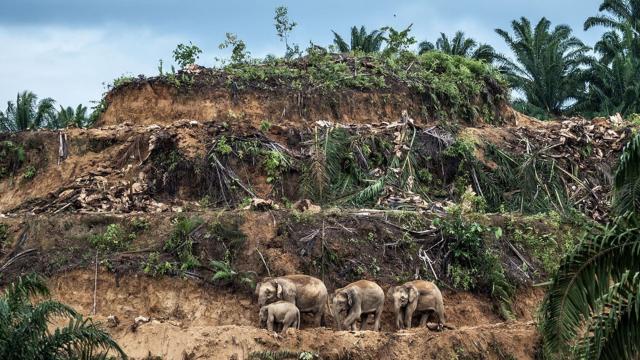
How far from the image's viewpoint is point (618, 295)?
12508mm

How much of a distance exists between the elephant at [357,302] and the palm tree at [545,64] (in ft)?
90.1

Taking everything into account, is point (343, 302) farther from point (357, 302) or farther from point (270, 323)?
point (270, 323)

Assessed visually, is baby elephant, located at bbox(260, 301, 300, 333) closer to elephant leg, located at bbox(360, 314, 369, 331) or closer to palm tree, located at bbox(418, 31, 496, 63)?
elephant leg, located at bbox(360, 314, 369, 331)

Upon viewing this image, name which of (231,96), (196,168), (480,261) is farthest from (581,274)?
(231,96)

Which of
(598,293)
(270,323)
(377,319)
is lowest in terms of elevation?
(377,319)

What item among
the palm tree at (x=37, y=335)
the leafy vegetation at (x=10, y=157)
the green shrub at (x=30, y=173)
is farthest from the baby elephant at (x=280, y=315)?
the leafy vegetation at (x=10, y=157)

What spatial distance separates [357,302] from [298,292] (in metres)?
1.09

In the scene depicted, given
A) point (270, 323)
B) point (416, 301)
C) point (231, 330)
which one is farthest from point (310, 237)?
point (231, 330)

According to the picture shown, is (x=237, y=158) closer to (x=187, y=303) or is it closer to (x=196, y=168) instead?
(x=196, y=168)

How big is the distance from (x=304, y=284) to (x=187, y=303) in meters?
2.22

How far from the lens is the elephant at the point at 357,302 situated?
60.7 ft

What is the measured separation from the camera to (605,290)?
1308 cm

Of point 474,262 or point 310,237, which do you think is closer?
point 310,237

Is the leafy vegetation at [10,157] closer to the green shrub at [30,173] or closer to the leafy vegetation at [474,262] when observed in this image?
the green shrub at [30,173]
